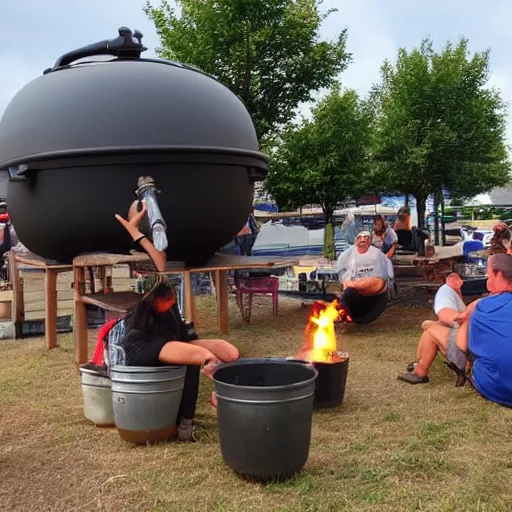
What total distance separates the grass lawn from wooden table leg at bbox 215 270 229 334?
2.00 metres

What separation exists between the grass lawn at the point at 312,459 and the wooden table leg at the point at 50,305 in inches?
50.2

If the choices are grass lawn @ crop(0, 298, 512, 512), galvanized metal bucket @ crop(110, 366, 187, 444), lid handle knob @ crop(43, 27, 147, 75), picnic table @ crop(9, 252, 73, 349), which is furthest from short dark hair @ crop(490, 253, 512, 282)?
picnic table @ crop(9, 252, 73, 349)

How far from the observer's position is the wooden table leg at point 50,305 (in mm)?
6641

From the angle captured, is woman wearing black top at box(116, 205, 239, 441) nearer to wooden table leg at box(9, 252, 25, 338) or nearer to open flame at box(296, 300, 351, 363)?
open flame at box(296, 300, 351, 363)

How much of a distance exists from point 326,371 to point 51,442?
191 cm

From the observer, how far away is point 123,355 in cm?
389

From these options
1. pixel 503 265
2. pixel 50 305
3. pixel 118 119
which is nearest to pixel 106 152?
pixel 118 119

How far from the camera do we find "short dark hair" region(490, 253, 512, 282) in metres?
4.29

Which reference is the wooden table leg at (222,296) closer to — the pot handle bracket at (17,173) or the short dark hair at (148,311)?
the pot handle bracket at (17,173)

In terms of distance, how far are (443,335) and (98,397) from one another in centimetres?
271

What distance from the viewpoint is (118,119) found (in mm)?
4148

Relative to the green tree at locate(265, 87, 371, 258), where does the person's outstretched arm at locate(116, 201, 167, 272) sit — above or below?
below

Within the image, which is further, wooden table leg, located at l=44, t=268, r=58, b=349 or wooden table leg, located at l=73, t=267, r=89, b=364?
wooden table leg, located at l=44, t=268, r=58, b=349

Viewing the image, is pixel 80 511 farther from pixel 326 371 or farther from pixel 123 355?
pixel 326 371
